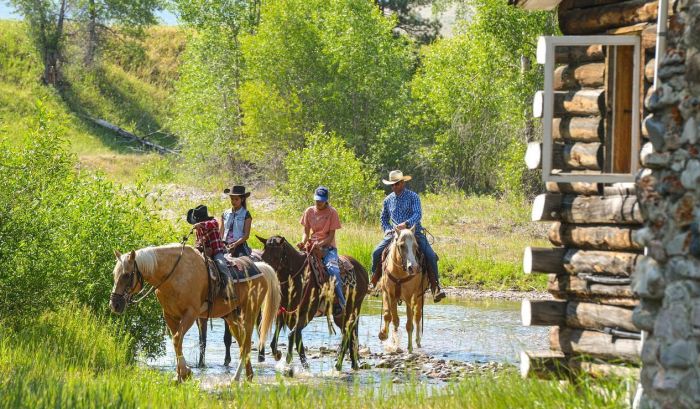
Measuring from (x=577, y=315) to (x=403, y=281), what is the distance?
673 centimetres

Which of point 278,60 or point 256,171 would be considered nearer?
point 278,60

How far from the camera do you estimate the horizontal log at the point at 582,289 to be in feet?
34.9

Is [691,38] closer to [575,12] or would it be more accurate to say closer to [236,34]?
[575,12]

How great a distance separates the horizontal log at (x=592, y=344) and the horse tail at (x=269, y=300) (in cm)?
402

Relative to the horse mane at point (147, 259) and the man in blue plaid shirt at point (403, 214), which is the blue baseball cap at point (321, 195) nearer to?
the man in blue plaid shirt at point (403, 214)

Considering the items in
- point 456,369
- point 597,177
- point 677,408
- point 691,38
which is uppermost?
point 691,38

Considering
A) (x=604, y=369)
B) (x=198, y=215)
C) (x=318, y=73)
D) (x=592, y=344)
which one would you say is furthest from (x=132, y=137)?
(x=604, y=369)

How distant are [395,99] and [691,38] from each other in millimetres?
44549

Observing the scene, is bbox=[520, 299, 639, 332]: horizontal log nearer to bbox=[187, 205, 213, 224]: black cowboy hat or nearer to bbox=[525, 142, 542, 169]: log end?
bbox=[525, 142, 542, 169]: log end

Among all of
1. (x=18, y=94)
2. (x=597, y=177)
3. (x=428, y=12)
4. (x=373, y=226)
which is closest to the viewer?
(x=597, y=177)

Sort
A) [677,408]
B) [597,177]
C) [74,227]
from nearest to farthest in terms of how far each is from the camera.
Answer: [677,408] → [597,177] → [74,227]

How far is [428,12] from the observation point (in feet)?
647

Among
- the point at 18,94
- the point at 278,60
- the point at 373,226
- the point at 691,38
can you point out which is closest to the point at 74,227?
the point at 691,38

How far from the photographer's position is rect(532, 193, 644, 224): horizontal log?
10.5 meters
